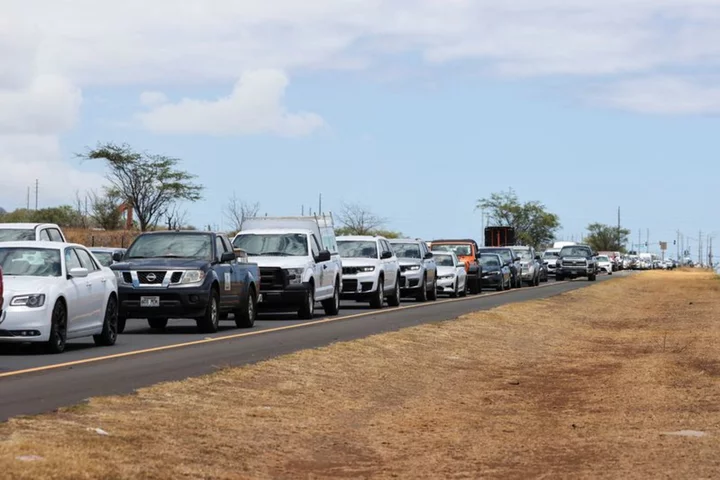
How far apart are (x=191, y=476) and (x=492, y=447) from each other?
306cm

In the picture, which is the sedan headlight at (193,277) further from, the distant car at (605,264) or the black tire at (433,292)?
the distant car at (605,264)

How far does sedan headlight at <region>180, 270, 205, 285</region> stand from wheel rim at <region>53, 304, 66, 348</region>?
4.99 m

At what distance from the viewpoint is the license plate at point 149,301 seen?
80.9 ft

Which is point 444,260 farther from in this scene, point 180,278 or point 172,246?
point 180,278

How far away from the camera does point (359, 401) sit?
15.4 meters

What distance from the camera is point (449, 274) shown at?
48688mm

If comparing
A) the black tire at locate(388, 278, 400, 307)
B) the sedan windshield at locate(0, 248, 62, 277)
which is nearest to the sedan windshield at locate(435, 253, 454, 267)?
the black tire at locate(388, 278, 400, 307)

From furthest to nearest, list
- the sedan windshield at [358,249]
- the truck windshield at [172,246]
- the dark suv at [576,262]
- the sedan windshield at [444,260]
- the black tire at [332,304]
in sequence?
the dark suv at [576,262]
the sedan windshield at [444,260]
the sedan windshield at [358,249]
the black tire at [332,304]
the truck windshield at [172,246]

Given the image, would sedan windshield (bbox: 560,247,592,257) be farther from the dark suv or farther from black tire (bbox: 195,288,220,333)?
black tire (bbox: 195,288,220,333)

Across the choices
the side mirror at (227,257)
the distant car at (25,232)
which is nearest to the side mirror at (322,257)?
the side mirror at (227,257)

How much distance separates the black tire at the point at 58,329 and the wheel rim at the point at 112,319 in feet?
5.82

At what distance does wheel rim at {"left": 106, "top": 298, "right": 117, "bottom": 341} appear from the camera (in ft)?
71.3

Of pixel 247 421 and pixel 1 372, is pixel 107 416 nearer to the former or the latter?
pixel 247 421

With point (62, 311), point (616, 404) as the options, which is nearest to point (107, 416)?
point (616, 404)
